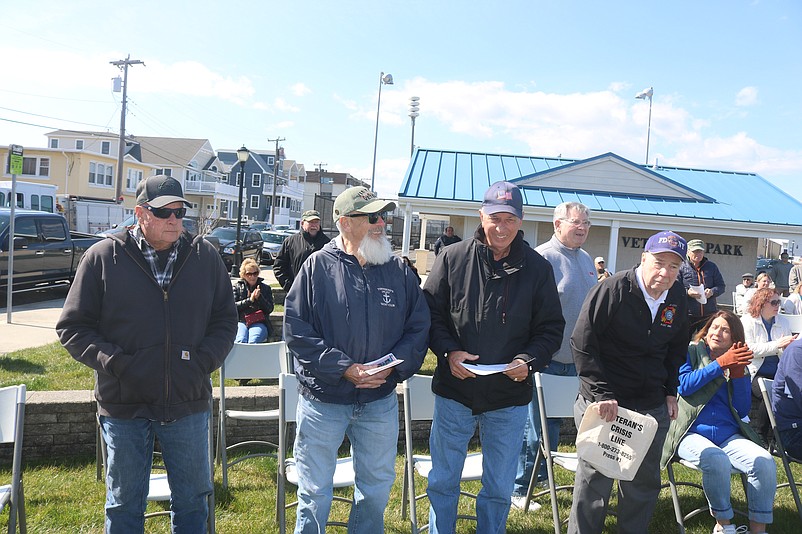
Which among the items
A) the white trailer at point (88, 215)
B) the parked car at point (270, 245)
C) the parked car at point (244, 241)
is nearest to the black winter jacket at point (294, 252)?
the parked car at point (244, 241)

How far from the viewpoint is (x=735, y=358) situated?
358 cm

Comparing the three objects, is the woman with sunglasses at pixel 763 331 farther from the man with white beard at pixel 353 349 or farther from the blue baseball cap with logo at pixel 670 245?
the man with white beard at pixel 353 349

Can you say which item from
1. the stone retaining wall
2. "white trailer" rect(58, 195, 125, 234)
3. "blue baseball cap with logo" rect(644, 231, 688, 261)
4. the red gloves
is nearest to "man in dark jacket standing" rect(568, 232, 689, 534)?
"blue baseball cap with logo" rect(644, 231, 688, 261)

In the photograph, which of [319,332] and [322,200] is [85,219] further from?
[319,332]

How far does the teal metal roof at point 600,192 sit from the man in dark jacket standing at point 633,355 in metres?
13.4

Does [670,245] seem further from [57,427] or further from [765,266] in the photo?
[765,266]

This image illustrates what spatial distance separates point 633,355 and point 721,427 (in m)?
1.26

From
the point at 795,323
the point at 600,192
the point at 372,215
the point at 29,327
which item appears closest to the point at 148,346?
the point at 372,215

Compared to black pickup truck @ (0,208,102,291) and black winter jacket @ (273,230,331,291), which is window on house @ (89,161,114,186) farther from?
black winter jacket @ (273,230,331,291)

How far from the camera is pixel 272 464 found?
454 centimetres

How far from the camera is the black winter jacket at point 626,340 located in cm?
323

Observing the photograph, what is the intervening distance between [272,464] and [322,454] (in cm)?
177

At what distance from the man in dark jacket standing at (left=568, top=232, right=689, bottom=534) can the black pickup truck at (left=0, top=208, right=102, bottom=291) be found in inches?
451

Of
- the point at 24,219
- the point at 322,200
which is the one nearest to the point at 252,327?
the point at 24,219
